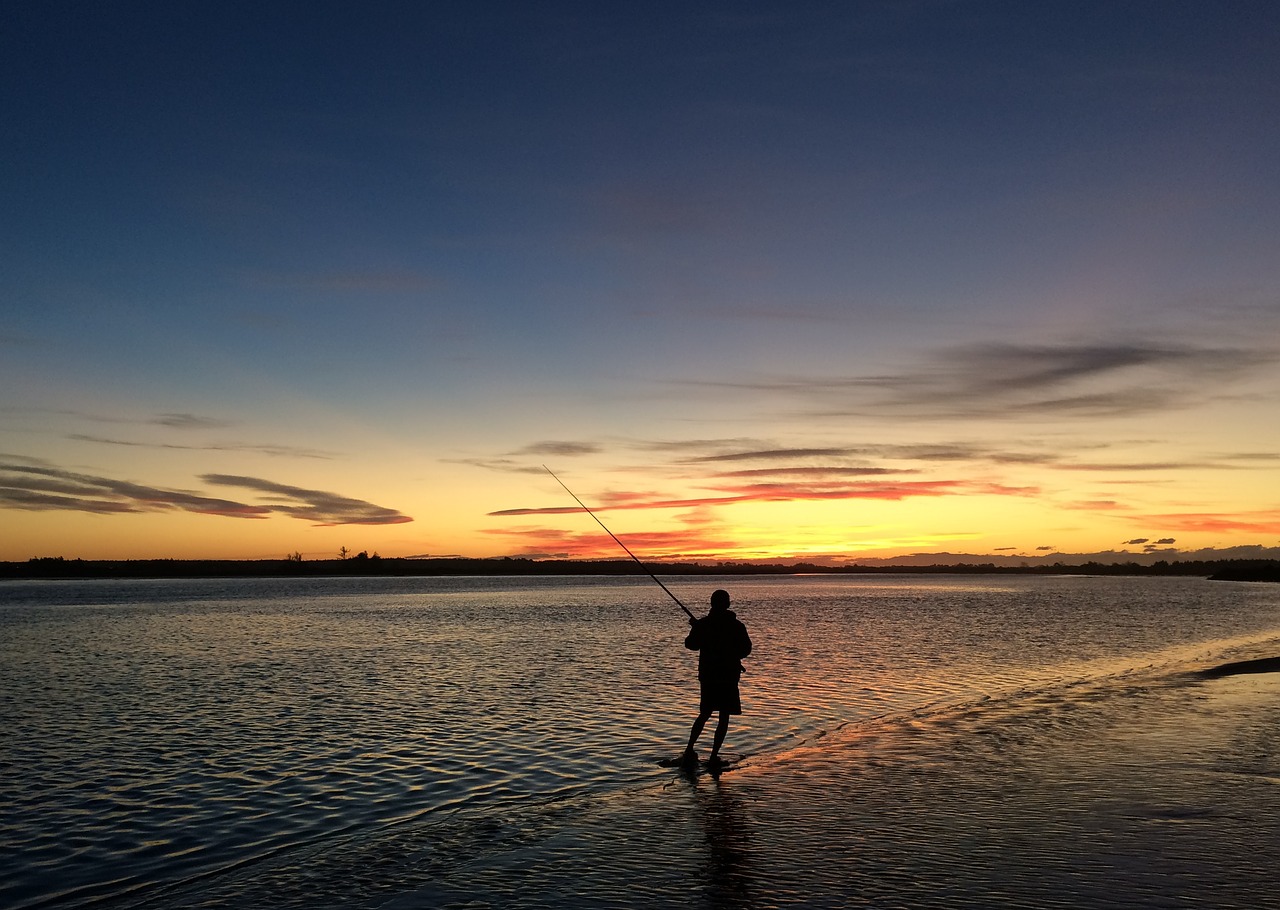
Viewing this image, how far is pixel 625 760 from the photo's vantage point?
1509 cm

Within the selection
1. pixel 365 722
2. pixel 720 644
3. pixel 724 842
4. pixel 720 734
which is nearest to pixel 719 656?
pixel 720 644

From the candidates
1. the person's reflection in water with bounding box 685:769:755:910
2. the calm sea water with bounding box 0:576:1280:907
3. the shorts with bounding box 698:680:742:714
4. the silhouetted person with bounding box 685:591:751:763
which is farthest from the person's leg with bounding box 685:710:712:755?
the person's reflection in water with bounding box 685:769:755:910

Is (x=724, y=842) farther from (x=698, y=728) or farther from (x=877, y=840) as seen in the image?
(x=698, y=728)

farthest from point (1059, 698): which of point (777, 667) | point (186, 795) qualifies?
point (186, 795)

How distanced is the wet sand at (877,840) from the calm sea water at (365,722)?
0.73 meters

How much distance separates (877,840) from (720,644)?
4540 millimetres

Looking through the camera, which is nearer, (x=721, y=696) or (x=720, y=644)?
(x=720, y=644)

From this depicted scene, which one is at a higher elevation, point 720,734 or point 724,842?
point 720,734

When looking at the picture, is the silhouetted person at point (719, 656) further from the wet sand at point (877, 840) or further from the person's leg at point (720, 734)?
the wet sand at point (877, 840)

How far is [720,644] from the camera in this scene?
13867mm

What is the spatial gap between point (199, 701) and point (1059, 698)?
21606 mm

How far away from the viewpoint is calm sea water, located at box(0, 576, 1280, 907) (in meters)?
10.9

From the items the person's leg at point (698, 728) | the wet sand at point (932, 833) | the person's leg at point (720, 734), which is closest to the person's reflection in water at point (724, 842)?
the wet sand at point (932, 833)

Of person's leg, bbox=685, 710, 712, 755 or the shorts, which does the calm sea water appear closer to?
person's leg, bbox=685, 710, 712, 755
